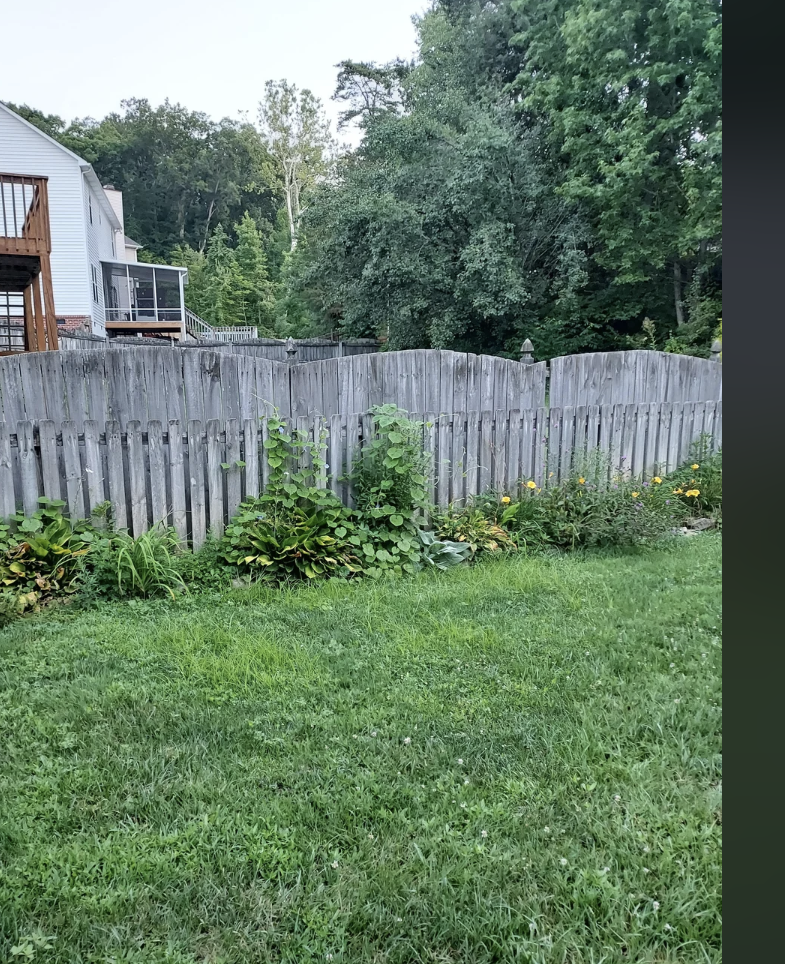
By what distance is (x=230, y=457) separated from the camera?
3.33 meters

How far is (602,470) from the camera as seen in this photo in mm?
4160

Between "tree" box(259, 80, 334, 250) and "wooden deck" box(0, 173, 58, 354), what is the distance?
6903mm

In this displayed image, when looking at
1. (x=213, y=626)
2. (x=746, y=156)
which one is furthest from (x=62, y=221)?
(x=746, y=156)

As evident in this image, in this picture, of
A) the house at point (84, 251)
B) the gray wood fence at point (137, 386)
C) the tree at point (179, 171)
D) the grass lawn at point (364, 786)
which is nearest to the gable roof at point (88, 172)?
the house at point (84, 251)

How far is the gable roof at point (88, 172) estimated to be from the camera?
969cm

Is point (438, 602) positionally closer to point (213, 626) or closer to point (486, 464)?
point (213, 626)

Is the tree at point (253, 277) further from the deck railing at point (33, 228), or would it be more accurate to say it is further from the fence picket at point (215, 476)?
the fence picket at point (215, 476)

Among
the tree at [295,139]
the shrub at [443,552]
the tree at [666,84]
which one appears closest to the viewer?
the tree at [666,84]

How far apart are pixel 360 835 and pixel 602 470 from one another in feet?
10.6

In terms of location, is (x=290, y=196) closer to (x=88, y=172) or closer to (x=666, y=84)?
(x=88, y=172)

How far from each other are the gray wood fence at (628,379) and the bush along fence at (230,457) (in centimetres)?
17

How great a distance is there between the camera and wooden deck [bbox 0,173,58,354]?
6621 mm

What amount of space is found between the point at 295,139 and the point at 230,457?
51.7 feet

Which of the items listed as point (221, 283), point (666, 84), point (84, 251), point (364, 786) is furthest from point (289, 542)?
point (221, 283)
